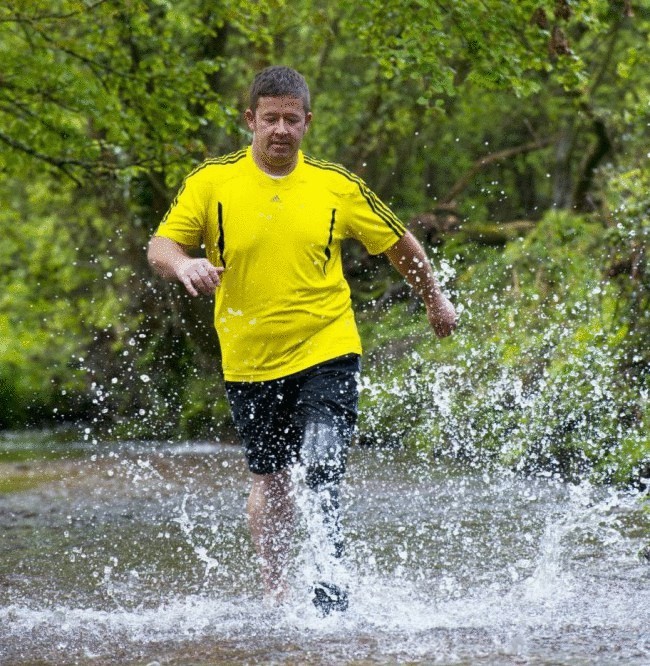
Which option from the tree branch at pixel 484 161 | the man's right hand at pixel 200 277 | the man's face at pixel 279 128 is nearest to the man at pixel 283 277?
the man's face at pixel 279 128

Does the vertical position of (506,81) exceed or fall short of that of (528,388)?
it exceeds it

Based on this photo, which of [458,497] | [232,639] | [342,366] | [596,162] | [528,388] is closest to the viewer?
[232,639]

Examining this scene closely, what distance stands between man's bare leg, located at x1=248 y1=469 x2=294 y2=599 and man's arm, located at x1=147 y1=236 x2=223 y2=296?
104cm

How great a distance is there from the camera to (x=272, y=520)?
5.62 m

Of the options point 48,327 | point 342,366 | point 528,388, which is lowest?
point 48,327

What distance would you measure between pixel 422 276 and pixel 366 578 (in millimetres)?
1560

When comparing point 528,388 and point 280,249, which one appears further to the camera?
point 528,388

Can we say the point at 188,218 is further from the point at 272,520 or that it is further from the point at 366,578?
the point at 366,578

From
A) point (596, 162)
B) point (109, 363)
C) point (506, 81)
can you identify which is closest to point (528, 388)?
point (506, 81)

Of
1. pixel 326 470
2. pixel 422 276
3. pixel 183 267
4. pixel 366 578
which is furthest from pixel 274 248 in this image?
pixel 366 578

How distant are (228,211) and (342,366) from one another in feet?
2.67

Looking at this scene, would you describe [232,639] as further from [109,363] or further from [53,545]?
[109,363]

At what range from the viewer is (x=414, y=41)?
1060cm

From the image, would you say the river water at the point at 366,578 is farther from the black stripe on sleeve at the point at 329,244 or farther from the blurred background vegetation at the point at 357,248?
the black stripe on sleeve at the point at 329,244
